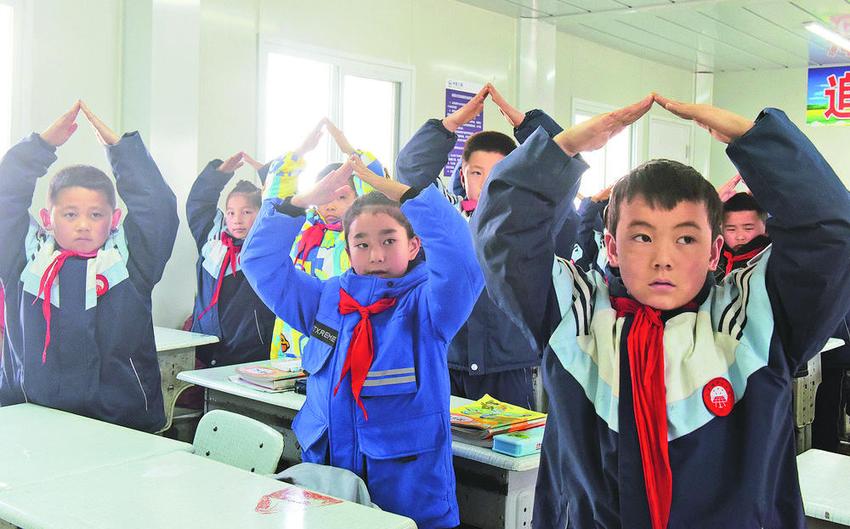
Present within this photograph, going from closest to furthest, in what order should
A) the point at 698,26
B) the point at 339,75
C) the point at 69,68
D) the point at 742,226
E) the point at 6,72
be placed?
1. the point at 742,226
2. the point at 6,72
3. the point at 69,68
4. the point at 339,75
5. the point at 698,26

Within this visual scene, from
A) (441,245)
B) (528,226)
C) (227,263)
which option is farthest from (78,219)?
(528,226)

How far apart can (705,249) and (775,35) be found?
25.0 ft

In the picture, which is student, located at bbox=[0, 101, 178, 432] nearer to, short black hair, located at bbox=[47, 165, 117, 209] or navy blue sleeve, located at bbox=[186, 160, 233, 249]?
short black hair, located at bbox=[47, 165, 117, 209]

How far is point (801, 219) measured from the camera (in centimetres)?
128

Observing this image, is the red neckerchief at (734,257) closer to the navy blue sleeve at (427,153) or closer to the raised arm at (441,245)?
the navy blue sleeve at (427,153)

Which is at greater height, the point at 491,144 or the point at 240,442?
the point at 491,144

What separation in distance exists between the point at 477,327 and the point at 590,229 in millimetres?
1275

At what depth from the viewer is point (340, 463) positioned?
2252 millimetres

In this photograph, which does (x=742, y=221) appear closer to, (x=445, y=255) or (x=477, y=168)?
(x=477, y=168)

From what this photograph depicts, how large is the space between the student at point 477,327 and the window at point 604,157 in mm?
5185

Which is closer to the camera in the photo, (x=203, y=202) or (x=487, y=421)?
(x=487, y=421)

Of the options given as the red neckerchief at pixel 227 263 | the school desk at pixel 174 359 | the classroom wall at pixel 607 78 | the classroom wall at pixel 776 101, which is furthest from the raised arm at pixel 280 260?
the classroom wall at pixel 776 101

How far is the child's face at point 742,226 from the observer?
3809mm

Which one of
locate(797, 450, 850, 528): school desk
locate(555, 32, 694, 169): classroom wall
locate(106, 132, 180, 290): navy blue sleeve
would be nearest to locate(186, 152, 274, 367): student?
locate(106, 132, 180, 290): navy blue sleeve
